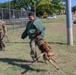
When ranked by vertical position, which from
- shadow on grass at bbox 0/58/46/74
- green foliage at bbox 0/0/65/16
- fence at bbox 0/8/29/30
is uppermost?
green foliage at bbox 0/0/65/16

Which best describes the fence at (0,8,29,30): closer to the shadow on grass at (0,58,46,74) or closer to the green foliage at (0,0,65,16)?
the shadow on grass at (0,58,46,74)

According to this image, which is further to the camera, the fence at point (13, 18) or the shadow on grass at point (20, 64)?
the fence at point (13, 18)

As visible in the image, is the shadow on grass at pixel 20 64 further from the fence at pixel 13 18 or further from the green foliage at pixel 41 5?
the green foliage at pixel 41 5

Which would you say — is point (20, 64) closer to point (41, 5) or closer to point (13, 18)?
point (13, 18)

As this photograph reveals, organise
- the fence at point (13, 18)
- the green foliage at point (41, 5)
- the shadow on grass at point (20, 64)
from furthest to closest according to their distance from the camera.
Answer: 1. the green foliage at point (41, 5)
2. the fence at point (13, 18)
3. the shadow on grass at point (20, 64)

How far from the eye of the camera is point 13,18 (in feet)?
106

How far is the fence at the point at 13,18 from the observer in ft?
99.2

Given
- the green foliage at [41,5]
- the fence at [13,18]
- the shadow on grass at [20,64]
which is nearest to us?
the shadow on grass at [20,64]

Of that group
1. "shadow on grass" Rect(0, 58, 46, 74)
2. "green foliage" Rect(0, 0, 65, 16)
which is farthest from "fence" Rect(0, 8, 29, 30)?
"green foliage" Rect(0, 0, 65, 16)

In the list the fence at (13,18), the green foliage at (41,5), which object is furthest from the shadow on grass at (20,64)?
the green foliage at (41,5)

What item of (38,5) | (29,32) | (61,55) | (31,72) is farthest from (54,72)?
(38,5)

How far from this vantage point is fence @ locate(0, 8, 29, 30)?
30237 millimetres

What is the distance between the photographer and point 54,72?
7.71 m

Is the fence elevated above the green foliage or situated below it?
below
